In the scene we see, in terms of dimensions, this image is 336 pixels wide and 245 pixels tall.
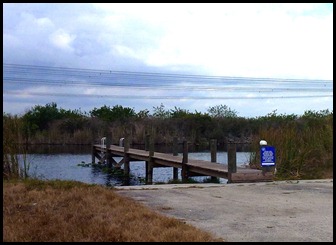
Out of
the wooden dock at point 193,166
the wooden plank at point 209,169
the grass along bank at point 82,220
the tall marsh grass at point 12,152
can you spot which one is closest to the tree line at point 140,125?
the wooden dock at point 193,166

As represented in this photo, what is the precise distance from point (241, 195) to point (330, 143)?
873cm

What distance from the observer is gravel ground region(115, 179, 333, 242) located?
22.4ft

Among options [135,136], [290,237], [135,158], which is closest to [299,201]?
[290,237]

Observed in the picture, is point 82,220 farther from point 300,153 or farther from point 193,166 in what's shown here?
point 300,153

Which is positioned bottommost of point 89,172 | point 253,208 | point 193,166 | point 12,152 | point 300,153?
point 89,172

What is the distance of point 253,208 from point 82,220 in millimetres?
3400

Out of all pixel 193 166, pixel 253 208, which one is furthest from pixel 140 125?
pixel 253 208

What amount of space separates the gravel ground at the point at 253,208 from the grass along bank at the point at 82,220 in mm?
668

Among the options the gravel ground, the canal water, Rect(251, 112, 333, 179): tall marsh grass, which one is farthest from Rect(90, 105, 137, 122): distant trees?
the gravel ground

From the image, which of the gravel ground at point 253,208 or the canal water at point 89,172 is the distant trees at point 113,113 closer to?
the canal water at point 89,172

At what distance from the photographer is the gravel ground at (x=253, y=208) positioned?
6812mm

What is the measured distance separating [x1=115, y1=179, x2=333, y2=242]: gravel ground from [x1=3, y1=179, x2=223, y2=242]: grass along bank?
0.67m

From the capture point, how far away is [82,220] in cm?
693

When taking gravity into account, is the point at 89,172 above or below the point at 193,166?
below
